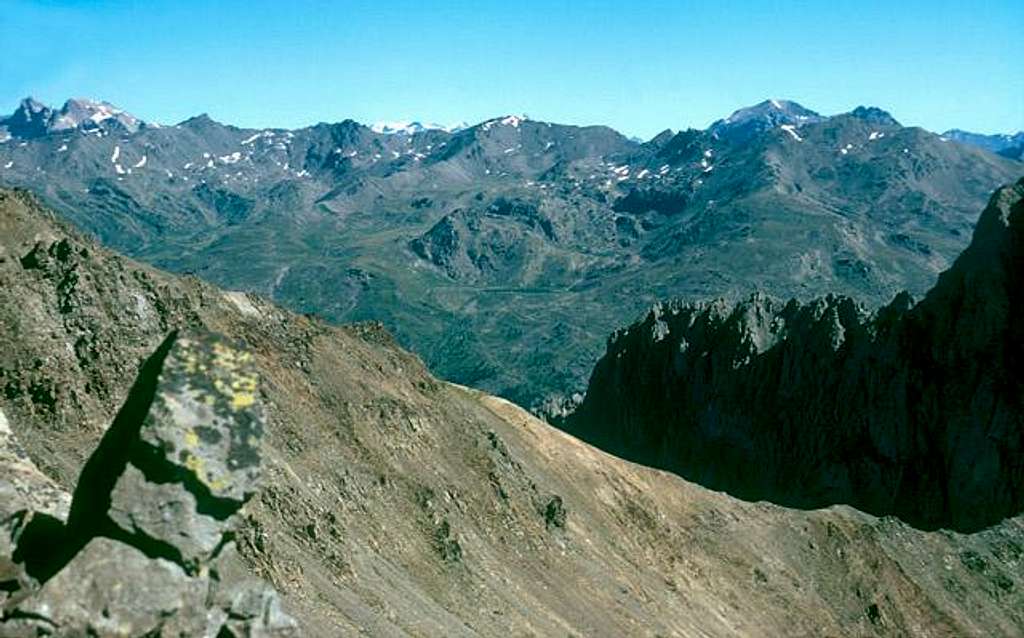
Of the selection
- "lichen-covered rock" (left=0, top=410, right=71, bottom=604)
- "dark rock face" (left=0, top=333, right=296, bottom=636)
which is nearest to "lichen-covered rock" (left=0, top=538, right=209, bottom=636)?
"dark rock face" (left=0, top=333, right=296, bottom=636)

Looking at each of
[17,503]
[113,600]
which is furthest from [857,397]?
[113,600]

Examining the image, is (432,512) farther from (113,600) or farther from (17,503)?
(113,600)

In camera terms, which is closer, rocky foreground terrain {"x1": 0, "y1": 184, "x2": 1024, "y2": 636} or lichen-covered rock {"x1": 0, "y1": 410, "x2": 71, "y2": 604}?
lichen-covered rock {"x1": 0, "y1": 410, "x2": 71, "y2": 604}

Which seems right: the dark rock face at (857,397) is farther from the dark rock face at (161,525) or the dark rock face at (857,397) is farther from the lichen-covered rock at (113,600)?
the lichen-covered rock at (113,600)

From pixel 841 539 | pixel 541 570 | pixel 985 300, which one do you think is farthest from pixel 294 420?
pixel 985 300

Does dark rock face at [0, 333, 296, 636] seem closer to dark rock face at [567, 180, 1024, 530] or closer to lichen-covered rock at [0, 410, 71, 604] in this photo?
lichen-covered rock at [0, 410, 71, 604]
